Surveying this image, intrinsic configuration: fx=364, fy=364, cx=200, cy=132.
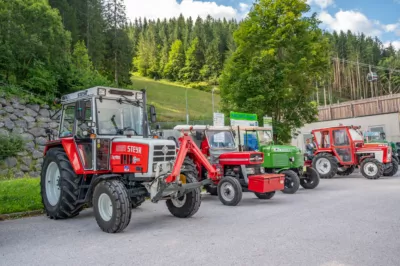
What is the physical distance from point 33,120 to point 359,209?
13022mm

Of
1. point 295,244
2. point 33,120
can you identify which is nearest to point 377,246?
point 295,244

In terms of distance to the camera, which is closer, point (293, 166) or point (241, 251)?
point (241, 251)

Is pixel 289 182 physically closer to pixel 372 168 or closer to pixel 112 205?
pixel 372 168

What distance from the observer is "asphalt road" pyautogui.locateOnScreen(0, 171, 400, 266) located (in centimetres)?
463

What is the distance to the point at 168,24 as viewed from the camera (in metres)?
108

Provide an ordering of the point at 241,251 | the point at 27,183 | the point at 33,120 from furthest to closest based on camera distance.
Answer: the point at 33,120
the point at 27,183
the point at 241,251

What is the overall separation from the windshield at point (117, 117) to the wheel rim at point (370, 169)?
438 inches

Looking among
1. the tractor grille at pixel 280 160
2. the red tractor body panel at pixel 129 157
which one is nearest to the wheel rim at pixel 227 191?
the tractor grille at pixel 280 160

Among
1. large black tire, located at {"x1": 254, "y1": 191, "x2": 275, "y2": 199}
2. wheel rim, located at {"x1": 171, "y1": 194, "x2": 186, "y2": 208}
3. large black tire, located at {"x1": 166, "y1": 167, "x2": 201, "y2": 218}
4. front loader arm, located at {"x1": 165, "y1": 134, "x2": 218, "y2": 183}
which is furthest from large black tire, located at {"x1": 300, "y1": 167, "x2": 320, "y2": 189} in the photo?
wheel rim, located at {"x1": 171, "y1": 194, "x2": 186, "y2": 208}

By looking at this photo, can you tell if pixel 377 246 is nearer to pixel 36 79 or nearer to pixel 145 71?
pixel 36 79

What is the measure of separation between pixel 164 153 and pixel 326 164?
11.1 meters

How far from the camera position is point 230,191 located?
9.26 m

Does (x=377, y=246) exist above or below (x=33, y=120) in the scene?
below

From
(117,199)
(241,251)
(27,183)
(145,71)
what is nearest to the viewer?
(241,251)
